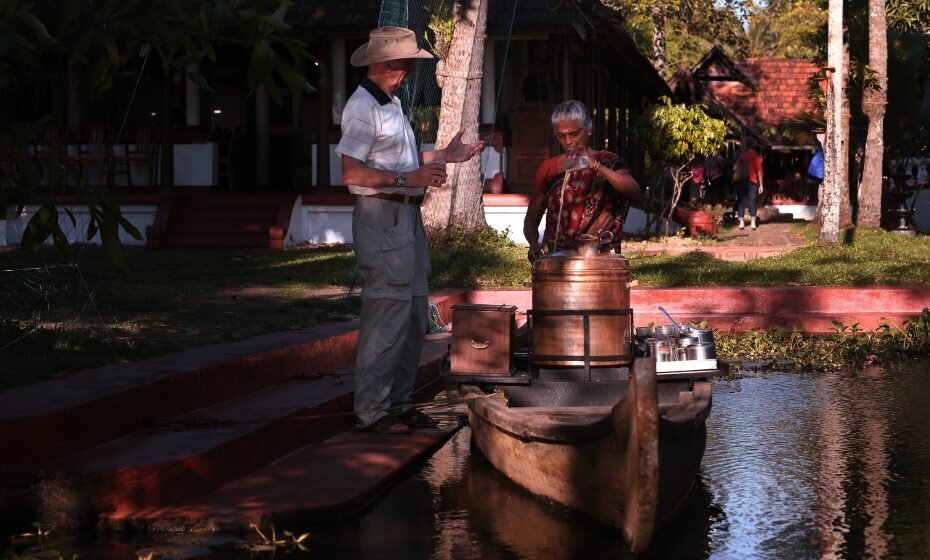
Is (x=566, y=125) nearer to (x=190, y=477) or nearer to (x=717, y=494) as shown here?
(x=717, y=494)

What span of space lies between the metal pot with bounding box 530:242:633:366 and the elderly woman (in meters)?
0.63

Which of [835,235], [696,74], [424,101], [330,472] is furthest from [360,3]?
[696,74]

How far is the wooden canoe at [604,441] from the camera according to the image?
497 centimetres

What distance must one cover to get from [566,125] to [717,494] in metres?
2.14

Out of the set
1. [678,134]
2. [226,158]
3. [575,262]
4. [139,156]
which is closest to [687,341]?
[575,262]

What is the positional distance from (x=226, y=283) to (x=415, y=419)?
641 centimetres

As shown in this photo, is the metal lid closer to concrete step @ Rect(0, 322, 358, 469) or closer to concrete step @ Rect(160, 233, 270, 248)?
concrete step @ Rect(0, 322, 358, 469)

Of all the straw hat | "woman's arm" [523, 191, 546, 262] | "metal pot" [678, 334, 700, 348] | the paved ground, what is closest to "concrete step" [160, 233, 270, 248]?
the paved ground

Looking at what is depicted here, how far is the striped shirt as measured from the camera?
23.2 feet

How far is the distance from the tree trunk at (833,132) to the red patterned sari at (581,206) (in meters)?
13.5

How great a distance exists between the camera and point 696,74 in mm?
42250

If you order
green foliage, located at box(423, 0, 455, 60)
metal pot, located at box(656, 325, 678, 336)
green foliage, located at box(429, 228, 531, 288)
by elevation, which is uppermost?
green foliage, located at box(423, 0, 455, 60)

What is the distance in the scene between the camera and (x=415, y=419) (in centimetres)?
781

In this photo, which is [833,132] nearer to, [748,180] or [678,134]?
[678,134]
